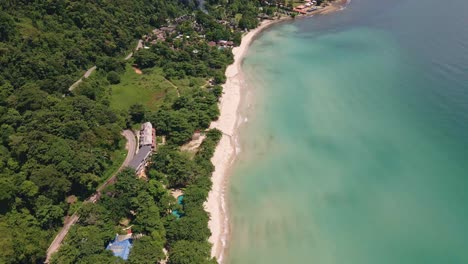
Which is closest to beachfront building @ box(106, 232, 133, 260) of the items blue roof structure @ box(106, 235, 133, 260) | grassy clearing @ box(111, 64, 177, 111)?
blue roof structure @ box(106, 235, 133, 260)

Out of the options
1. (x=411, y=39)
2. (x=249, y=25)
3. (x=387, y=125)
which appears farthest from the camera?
(x=249, y=25)

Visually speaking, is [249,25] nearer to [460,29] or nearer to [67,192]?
[460,29]

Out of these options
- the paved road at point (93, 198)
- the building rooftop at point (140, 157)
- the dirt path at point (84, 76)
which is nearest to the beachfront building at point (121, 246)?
the paved road at point (93, 198)

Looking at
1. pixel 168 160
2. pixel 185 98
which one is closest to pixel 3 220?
pixel 168 160

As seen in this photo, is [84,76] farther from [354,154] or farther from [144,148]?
[354,154]

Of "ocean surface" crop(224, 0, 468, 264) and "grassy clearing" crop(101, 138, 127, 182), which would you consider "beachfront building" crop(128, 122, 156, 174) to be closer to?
"grassy clearing" crop(101, 138, 127, 182)

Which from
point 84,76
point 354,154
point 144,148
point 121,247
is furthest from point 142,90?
point 354,154

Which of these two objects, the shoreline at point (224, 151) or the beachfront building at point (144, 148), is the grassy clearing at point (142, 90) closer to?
the beachfront building at point (144, 148)

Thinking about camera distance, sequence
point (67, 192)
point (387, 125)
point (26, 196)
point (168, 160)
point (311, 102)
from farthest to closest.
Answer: point (311, 102), point (387, 125), point (168, 160), point (67, 192), point (26, 196)
